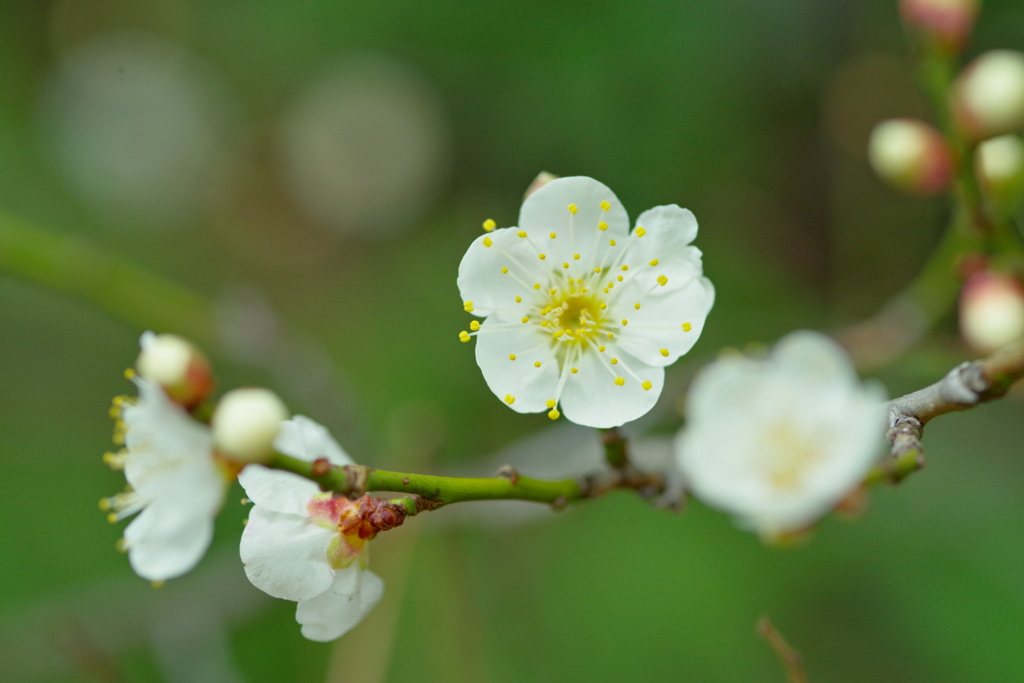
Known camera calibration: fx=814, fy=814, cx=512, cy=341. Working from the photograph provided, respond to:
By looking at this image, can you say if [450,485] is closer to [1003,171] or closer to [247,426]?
[247,426]

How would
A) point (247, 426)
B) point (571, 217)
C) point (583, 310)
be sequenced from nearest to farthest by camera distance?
point (247, 426) < point (571, 217) < point (583, 310)

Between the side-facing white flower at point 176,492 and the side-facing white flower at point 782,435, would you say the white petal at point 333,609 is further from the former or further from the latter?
the side-facing white flower at point 782,435

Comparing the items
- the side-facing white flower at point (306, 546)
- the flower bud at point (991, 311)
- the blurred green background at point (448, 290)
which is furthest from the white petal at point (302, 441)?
the flower bud at point (991, 311)

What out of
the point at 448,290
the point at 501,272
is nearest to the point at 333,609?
the point at 501,272

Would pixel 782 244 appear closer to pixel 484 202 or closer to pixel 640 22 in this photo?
pixel 640 22

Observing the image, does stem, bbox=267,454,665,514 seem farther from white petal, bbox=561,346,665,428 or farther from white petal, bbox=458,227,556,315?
white petal, bbox=458,227,556,315
